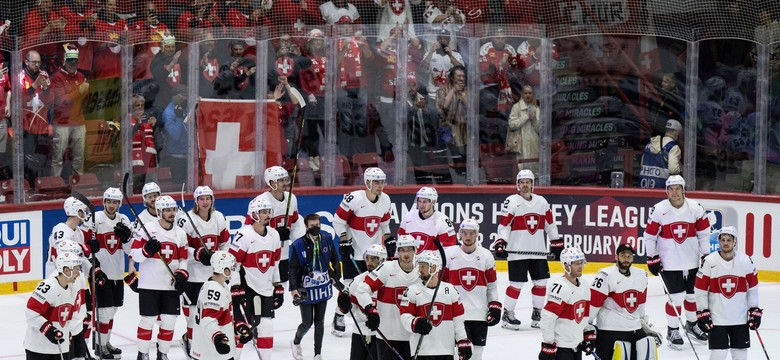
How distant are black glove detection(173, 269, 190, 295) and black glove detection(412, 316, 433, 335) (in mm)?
2432

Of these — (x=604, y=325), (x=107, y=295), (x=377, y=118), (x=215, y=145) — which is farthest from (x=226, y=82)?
(x=604, y=325)

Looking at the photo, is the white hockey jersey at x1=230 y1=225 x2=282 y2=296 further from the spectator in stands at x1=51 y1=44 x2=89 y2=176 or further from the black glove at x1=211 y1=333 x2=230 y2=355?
the spectator in stands at x1=51 y1=44 x2=89 y2=176

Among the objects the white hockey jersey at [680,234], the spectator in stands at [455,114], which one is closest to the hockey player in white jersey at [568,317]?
the white hockey jersey at [680,234]

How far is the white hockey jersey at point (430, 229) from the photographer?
38.2 feet

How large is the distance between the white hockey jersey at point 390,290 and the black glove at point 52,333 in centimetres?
189

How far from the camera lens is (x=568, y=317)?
9.34 metres

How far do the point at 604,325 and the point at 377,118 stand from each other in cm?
581

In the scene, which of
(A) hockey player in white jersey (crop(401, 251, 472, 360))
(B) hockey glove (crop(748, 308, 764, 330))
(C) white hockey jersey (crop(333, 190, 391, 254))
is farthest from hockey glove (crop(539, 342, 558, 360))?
(C) white hockey jersey (crop(333, 190, 391, 254))

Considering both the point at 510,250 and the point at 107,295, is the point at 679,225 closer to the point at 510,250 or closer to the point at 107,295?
the point at 510,250

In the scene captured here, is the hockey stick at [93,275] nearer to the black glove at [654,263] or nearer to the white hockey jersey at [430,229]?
the white hockey jersey at [430,229]

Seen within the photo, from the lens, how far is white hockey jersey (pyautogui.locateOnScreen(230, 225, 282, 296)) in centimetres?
1059

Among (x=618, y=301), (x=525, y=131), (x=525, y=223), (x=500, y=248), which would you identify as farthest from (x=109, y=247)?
(x=525, y=131)

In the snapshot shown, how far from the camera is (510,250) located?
41.4 ft

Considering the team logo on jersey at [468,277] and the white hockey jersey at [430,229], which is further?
the white hockey jersey at [430,229]
